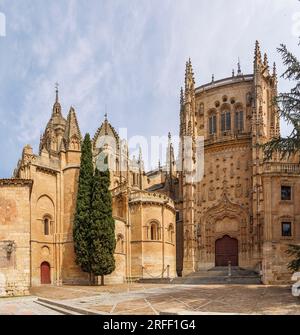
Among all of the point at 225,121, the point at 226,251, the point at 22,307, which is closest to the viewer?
the point at 22,307

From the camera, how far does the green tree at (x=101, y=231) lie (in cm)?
3341

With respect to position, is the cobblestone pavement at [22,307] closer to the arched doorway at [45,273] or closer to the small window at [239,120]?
the arched doorway at [45,273]

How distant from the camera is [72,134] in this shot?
135 ft

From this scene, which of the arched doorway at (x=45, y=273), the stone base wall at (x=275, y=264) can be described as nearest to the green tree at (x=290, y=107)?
the stone base wall at (x=275, y=264)

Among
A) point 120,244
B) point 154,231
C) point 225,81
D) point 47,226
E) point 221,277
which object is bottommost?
point 221,277

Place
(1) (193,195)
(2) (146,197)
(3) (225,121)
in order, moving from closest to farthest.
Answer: (2) (146,197) < (1) (193,195) < (3) (225,121)

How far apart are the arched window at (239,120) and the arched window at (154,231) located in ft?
46.6

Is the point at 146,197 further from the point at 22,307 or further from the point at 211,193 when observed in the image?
the point at 22,307

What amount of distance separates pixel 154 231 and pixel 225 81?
62.7 feet

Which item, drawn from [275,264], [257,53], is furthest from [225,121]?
[275,264]

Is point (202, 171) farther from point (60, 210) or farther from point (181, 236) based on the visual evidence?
point (60, 210)

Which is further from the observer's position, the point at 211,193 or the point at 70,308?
the point at 211,193
